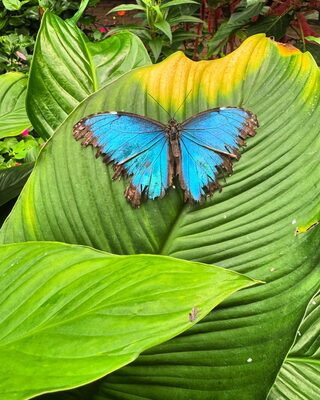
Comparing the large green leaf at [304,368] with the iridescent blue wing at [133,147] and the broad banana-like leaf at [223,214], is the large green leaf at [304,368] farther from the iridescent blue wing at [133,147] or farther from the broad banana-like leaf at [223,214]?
the iridescent blue wing at [133,147]

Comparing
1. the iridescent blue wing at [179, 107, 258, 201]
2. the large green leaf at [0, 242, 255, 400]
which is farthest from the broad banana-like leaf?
the large green leaf at [0, 242, 255, 400]

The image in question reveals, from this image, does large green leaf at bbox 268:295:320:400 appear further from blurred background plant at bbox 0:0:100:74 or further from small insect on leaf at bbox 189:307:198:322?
blurred background plant at bbox 0:0:100:74

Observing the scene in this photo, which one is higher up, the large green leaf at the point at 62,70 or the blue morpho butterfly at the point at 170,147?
the large green leaf at the point at 62,70

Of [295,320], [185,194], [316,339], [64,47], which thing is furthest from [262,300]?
[64,47]

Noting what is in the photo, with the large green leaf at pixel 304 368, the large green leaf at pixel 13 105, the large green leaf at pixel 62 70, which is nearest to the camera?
the large green leaf at pixel 304 368

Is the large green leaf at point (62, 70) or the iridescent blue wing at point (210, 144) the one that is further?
the large green leaf at point (62, 70)

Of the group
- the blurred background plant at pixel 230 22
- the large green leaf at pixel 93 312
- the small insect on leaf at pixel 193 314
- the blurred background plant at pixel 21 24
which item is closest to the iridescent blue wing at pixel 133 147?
the large green leaf at pixel 93 312

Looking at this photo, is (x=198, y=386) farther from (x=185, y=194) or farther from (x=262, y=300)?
(x=185, y=194)
